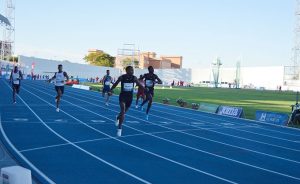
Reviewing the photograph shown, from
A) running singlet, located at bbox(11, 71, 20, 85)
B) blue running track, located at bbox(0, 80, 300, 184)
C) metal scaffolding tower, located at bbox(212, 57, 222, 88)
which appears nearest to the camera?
blue running track, located at bbox(0, 80, 300, 184)

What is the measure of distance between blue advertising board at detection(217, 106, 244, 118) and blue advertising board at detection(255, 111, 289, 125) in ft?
3.39

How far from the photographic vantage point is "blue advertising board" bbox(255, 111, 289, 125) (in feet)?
55.6

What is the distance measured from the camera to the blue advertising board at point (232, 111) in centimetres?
1903

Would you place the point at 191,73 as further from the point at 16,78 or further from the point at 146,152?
the point at 146,152

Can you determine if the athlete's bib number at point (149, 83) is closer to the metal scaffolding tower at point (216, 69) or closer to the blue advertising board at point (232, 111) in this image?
the blue advertising board at point (232, 111)

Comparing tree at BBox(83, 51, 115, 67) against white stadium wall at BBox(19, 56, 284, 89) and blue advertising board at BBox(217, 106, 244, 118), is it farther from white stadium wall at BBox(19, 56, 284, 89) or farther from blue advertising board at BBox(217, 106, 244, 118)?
blue advertising board at BBox(217, 106, 244, 118)

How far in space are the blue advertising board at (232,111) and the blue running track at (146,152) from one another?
214 inches

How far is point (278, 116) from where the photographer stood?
56.7ft

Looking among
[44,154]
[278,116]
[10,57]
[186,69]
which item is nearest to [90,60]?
[186,69]

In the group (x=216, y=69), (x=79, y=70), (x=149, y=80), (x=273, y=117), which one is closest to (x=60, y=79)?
(x=149, y=80)

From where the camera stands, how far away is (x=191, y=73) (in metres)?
104

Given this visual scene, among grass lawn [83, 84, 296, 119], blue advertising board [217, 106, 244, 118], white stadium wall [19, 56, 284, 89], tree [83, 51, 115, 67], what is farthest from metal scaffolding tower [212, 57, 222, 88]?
blue advertising board [217, 106, 244, 118]

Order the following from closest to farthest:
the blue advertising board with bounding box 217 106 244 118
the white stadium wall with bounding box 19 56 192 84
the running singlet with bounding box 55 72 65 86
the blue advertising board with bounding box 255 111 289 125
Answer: the running singlet with bounding box 55 72 65 86, the blue advertising board with bounding box 255 111 289 125, the blue advertising board with bounding box 217 106 244 118, the white stadium wall with bounding box 19 56 192 84

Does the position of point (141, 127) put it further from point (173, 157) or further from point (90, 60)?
point (90, 60)
